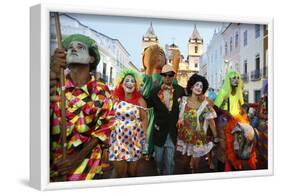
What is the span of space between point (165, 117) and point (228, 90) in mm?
696

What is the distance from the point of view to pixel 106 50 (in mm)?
6137

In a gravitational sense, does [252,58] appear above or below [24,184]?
above

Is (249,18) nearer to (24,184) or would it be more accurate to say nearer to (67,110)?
(67,110)

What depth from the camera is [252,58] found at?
684 centimetres

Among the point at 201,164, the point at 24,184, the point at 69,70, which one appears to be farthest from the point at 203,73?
the point at 24,184

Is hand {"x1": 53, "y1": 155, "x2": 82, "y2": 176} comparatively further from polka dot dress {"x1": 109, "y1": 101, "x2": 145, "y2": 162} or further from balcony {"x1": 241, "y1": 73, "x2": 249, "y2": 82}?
balcony {"x1": 241, "y1": 73, "x2": 249, "y2": 82}

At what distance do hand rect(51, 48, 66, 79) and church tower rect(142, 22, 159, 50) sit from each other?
0.76 meters

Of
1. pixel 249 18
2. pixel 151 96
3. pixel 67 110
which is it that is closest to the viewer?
Answer: pixel 67 110

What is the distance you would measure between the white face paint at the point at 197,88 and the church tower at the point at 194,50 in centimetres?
12

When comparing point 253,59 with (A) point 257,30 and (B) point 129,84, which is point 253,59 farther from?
(B) point 129,84

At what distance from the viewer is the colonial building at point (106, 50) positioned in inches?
234

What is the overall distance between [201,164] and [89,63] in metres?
1.37

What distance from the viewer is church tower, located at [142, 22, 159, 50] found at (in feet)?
20.7

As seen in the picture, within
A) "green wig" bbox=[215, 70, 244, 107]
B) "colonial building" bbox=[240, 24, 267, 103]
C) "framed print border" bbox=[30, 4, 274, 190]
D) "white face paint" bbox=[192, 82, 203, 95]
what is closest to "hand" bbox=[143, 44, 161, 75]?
"framed print border" bbox=[30, 4, 274, 190]
